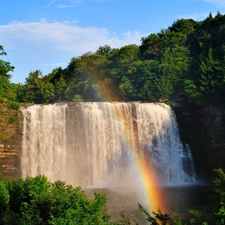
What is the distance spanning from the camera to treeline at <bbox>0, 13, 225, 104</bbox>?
3409cm

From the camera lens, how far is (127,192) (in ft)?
78.3

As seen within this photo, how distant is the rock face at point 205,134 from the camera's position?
95.1 feet

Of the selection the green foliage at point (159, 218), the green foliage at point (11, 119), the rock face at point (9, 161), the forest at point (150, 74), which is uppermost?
the forest at point (150, 74)

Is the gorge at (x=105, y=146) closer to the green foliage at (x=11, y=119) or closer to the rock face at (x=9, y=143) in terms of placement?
the rock face at (x=9, y=143)

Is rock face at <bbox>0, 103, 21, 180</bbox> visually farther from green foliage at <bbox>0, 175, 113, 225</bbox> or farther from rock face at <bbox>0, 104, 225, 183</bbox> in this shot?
green foliage at <bbox>0, 175, 113, 225</bbox>

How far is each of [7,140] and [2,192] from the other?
14.1m

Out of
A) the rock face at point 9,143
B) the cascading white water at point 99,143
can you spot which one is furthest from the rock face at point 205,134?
the rock face at point 9,143

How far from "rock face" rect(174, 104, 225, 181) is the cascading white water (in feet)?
2.88

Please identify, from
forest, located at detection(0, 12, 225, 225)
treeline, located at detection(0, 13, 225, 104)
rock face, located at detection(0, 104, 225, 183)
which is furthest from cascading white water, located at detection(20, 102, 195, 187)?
treeline, located at detection(0, 13, 225, 104)

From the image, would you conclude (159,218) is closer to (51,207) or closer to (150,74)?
(51,207)

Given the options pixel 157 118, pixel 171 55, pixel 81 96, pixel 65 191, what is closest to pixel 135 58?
pixel 171 55

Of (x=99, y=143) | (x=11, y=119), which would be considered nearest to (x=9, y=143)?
(x=11, y=119)

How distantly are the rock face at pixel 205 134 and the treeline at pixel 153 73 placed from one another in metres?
1.34

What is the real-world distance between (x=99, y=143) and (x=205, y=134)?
9154mm
